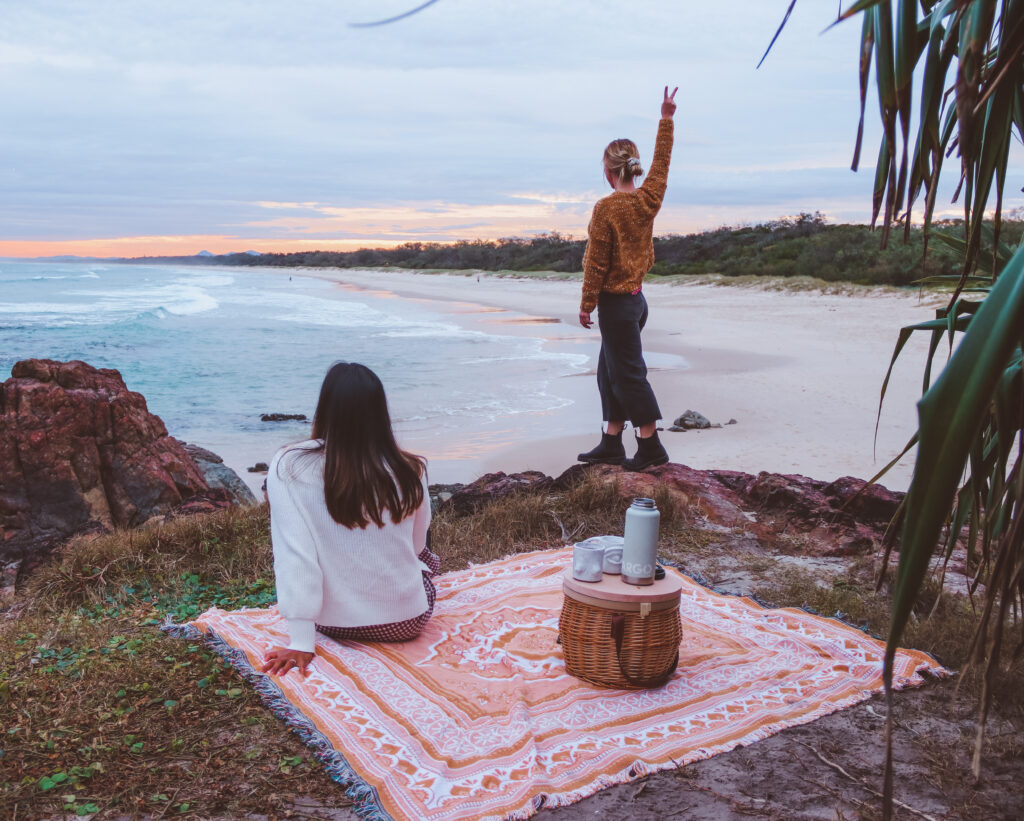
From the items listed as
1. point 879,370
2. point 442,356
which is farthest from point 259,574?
point 442,356

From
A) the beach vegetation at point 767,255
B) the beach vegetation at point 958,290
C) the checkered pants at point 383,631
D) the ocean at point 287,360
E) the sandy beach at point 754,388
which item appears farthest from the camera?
the beach vegetation at point 767,255

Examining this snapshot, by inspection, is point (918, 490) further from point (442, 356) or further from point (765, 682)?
point (442, 356)

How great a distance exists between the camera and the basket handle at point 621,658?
316 cm

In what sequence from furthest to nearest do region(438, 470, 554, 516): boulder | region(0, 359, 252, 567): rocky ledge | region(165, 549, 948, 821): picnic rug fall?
region(0, 359, 252, 567): rocky ledge < region(438, 470, 554, 516): boulder < region(165, 549, 948, 821): picnic rug

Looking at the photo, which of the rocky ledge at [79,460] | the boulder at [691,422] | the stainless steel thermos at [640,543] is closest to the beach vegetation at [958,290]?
the stainless steel thermos at [640,543]

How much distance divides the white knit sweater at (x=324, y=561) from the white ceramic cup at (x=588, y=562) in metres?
0.69

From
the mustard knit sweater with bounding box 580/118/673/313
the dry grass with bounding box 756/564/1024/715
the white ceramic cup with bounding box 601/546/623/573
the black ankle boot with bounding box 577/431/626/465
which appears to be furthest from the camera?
the black ankle boot with bounding box 577/431/626/465

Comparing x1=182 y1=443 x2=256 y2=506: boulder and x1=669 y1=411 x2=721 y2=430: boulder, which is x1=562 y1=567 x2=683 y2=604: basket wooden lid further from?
x1=669 y1=411 x2=721 y2=430: boulder

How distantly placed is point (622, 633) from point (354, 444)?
3.91ft

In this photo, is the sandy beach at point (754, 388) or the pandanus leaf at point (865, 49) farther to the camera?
the sandy beach at point (754, 388)

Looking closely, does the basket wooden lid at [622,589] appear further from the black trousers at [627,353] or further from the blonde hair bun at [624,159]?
the blonde hair bun at [624,159]

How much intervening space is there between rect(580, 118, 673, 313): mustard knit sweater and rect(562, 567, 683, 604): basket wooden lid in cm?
280

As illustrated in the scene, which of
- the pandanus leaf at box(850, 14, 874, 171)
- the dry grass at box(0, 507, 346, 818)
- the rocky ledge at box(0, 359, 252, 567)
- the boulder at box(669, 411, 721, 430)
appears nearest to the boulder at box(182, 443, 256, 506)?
the rocky ledge at box(0, 359, 252, 567)

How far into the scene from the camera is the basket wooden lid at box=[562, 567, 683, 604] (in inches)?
124
